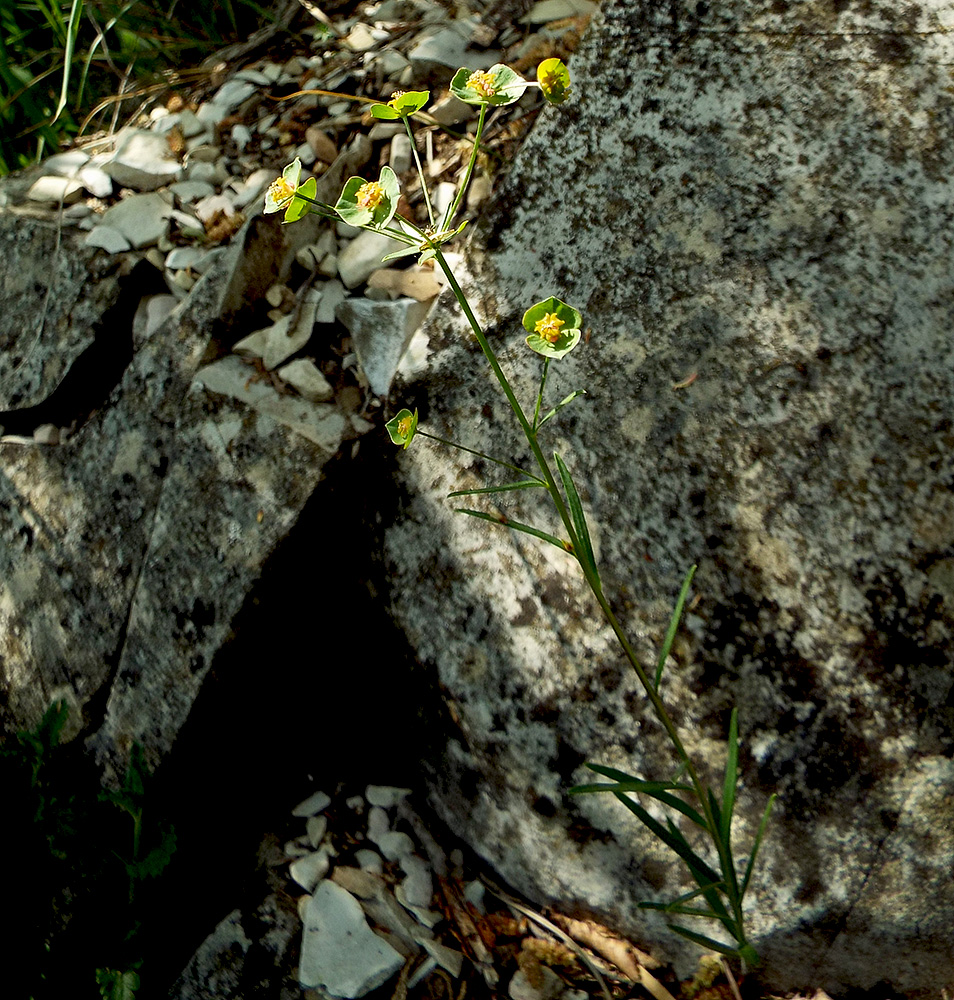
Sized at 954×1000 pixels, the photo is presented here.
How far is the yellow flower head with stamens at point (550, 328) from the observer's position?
939mm

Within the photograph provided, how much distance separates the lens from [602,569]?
1.46 metres

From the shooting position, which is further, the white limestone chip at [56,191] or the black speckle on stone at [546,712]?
the white limestone chip at [56,191]

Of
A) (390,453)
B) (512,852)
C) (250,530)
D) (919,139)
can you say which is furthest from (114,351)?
(919,139)

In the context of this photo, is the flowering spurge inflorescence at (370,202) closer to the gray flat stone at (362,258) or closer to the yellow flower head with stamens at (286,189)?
the yellow flower head with stamens at (286,189)

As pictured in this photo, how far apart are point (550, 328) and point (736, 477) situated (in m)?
0.63

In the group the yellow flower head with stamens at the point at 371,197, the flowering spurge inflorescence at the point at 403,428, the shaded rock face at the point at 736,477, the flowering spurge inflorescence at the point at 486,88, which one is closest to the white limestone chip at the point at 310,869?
the shaded rock face at the point at 736,477

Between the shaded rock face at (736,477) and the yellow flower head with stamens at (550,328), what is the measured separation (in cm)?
56

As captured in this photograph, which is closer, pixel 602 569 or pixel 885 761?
pixel 885 761

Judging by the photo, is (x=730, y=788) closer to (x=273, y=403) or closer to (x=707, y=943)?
(x=707, y=943)

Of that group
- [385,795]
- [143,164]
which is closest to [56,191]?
[143,164]

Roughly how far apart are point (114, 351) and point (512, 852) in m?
1.41

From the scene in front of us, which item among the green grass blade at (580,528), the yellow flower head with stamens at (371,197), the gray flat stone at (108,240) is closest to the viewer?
the yellow flower head with stamens at (371,197)

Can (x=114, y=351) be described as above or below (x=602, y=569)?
above

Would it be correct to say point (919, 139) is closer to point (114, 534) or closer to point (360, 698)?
point (360, 698)
